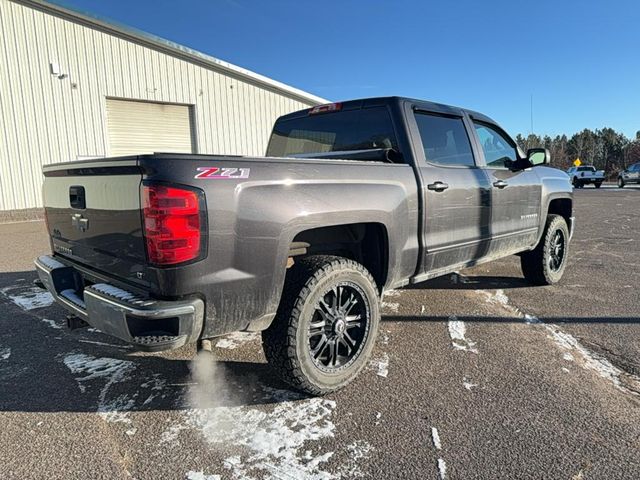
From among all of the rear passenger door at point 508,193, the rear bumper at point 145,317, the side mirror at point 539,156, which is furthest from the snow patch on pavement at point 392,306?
the rear bumper at point 145,317

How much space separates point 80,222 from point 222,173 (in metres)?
1.20

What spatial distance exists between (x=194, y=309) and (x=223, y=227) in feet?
1.41

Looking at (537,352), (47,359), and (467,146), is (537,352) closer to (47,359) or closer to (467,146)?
(467,146)

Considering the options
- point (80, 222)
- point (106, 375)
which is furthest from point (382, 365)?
point (80, 222)

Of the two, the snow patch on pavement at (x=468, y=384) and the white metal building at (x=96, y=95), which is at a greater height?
the white metal building at (x=96, y=95)

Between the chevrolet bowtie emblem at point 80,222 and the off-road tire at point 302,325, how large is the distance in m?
1.28

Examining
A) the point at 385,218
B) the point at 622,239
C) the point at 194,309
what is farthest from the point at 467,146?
the point at 622,239

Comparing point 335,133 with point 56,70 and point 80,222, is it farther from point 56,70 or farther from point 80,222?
point 56,70

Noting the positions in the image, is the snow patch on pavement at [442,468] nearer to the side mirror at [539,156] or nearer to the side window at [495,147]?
the side window at [495,147]

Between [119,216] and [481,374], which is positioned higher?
[119,216]

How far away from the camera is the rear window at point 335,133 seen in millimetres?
3702

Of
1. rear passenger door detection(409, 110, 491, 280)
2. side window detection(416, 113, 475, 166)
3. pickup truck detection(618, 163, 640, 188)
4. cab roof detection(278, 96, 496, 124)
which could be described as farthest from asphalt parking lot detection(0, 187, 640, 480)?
pickup truck detection(618, 163, 640, 188)

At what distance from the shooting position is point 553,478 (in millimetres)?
2084

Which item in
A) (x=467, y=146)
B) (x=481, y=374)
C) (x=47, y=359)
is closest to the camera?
(x=481, y=374)
